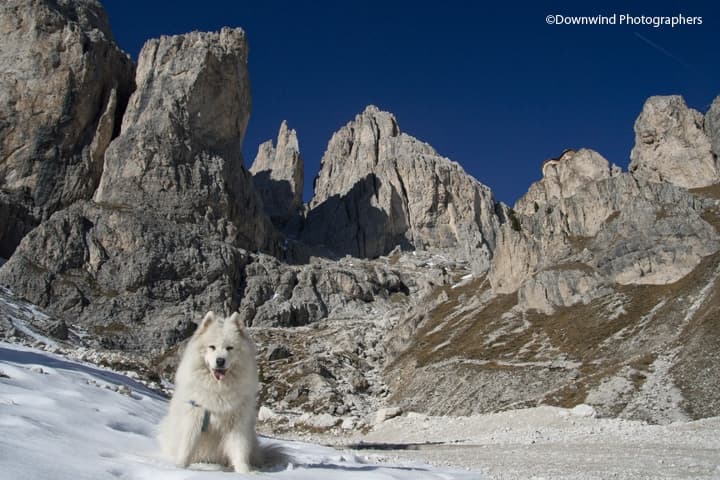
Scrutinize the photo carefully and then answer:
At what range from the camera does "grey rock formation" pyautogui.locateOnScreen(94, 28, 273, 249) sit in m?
129

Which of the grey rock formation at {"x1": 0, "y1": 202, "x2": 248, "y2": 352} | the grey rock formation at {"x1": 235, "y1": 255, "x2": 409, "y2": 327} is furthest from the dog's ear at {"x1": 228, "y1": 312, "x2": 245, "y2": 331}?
the grey rock formation at {"x1": 235, "y1": 255, "x2": 409, "y2": 327}

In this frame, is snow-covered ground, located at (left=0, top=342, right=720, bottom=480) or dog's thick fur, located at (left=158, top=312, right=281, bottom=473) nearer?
snow-covered ground, located at (left=0, top=342, right=720, bottom=480)

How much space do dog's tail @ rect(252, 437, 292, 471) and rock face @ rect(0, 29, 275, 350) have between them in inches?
3741

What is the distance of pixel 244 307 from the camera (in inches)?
4609

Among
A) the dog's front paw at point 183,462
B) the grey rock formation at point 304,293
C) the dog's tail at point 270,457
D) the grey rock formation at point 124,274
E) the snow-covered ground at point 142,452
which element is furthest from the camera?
the grey rock formation at point 304,293

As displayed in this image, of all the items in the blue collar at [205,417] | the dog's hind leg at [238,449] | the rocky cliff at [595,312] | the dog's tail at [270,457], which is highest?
the rocky cliff at [595,312]

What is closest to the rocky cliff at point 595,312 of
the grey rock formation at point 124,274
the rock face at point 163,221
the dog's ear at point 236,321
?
the dog's ear at point 236,321

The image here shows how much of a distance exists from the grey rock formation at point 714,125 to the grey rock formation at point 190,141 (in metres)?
104

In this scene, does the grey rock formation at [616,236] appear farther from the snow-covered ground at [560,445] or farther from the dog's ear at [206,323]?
the dog's ear at [206,323]

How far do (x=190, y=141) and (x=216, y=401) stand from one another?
138298 mm

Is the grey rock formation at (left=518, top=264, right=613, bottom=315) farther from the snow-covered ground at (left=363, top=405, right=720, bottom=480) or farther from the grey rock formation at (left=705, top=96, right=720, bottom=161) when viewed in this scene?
the grey rock formation at (left=705, top=96, right=720, bottom=161)

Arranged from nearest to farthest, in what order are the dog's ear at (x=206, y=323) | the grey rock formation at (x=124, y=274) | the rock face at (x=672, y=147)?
the dog's ear at (x=206, y=323), the rock face at (x=672, y=147), the grey rock formation at (x=124, y=274)

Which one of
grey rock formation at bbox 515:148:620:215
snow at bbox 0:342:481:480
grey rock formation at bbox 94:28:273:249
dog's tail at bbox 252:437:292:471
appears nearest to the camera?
snow at bbox 0:342:481:480

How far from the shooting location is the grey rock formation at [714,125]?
94131mm
